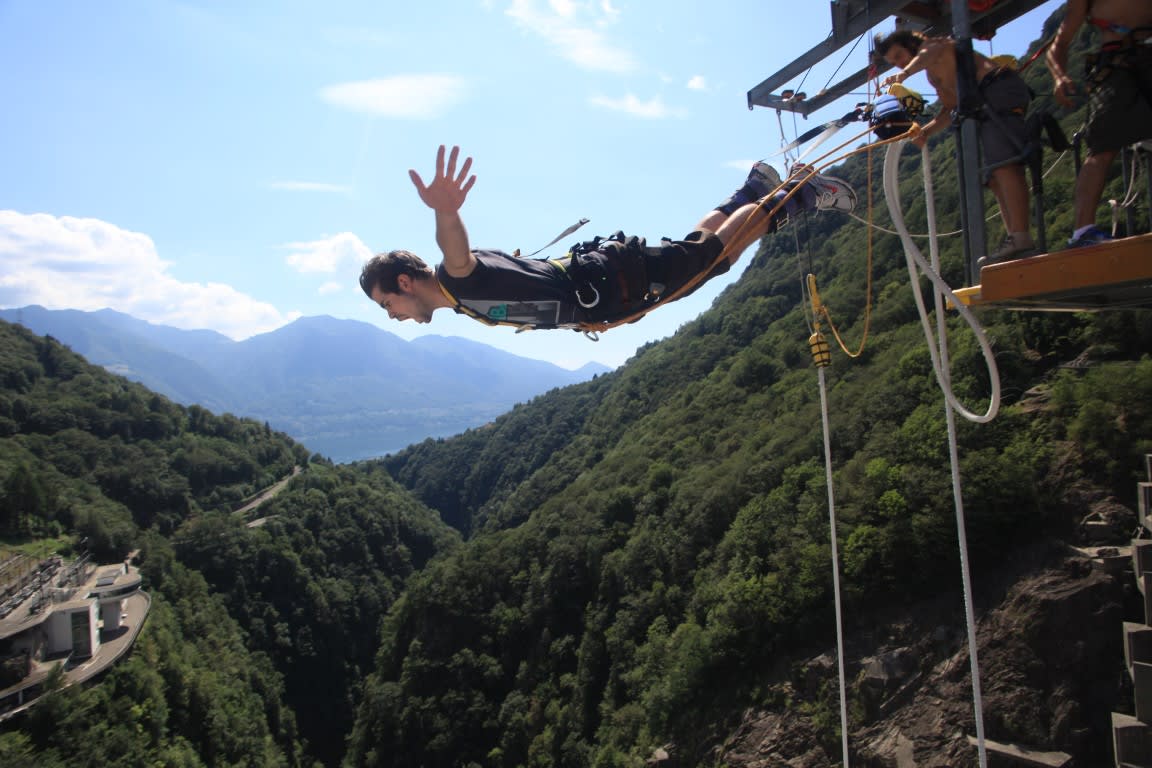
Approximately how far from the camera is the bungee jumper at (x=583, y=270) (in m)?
3.76

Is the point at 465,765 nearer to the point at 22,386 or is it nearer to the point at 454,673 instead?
the point at 454,673

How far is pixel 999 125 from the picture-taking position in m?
2.96

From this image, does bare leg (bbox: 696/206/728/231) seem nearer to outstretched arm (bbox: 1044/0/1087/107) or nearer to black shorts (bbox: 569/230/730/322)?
black shorts (bbox: 569/230/730/322)

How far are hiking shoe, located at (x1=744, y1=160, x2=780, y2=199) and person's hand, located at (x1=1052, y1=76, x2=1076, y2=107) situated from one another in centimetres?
175

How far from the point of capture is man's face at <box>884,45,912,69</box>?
357cm

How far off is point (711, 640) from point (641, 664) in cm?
766

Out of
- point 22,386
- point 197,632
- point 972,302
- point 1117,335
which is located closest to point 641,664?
point 1117,335

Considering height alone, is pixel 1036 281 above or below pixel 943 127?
below

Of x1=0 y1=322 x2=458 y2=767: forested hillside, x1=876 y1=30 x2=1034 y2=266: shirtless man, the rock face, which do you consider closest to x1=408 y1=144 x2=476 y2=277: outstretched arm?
x1=876 y1=30 x2=1034 y2=266: shirtless man

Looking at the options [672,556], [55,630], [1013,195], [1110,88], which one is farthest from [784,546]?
[55,630]

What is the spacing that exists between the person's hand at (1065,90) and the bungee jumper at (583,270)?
136 centimetres

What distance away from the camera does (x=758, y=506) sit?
83.9 ft

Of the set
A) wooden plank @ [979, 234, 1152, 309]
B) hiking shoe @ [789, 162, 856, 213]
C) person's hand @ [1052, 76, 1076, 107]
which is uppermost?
hiking shoe @ [789, 162, 856, 213]

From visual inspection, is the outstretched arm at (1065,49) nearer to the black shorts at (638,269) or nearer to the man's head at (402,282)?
the black shorts at (638,269)
